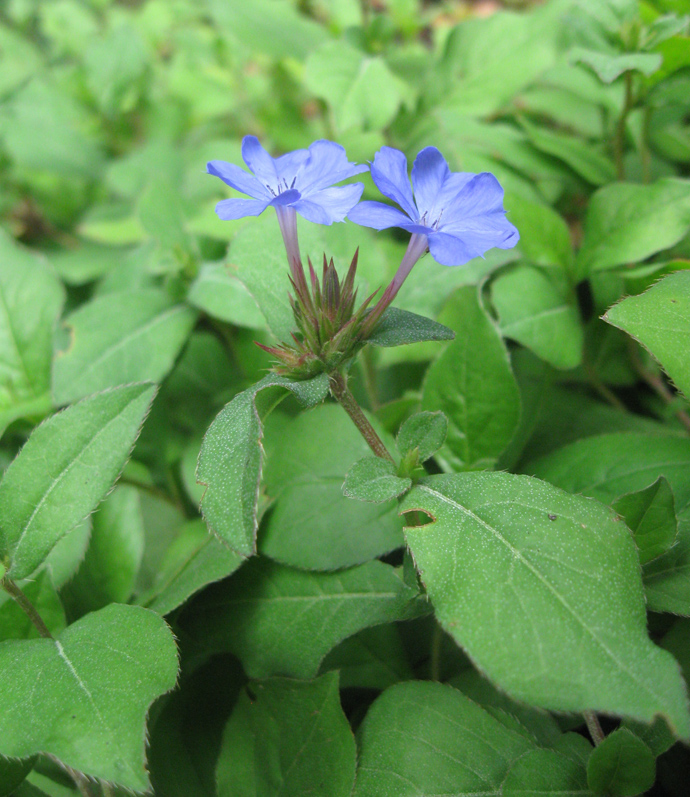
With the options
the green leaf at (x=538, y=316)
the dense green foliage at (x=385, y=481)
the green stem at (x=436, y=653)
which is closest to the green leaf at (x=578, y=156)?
the dense green foliage at (x=385, y=481)

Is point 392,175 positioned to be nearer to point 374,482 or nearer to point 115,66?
point 374,482

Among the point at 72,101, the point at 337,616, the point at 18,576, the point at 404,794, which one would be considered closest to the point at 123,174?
the point at 72,101

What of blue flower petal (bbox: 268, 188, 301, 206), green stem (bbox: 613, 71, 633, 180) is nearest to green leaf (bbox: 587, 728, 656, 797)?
blue flower petal (bbox: 268, 188, 301, 206)

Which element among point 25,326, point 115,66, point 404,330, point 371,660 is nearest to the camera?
point 404,330

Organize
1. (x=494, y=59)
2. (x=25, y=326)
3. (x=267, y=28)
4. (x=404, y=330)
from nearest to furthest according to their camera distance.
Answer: (x=404, y=330), (x=25, y=326), (x=494, y=59), (x=267, y=28)

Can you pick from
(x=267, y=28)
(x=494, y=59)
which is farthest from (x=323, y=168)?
(x=267, y=28)

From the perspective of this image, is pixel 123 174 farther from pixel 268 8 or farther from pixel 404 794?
pixel 404 794
